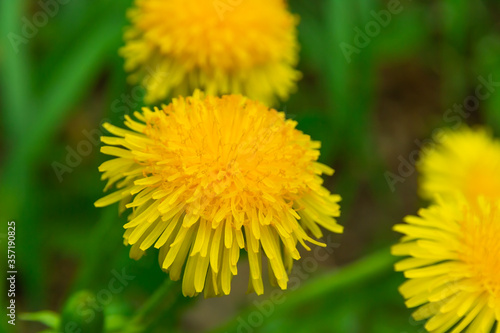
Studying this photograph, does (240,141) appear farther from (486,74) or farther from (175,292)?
(486,74)

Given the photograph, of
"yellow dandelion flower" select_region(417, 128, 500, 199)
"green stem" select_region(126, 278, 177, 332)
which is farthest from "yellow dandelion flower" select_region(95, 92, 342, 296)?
"yellow dandelion flower" select_region(417, 128, 500, 199)

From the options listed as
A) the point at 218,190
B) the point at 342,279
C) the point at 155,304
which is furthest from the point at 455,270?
the point at 155,304

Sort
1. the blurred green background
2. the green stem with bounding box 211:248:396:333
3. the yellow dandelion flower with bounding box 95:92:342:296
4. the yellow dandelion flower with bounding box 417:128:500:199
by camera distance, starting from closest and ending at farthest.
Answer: the yellow dandelion flower with bounding box 95:92:342:296 → the green stem with bounding box 211:248:396:333 → the blurred green background → the yellow dandelion flower with bounding box 417:128:500:199

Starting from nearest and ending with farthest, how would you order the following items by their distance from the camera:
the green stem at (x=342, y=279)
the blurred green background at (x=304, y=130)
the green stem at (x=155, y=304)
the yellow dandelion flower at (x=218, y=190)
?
1. the yellow dandelion flower at (x=218, y=190)
2. the green stem at (x=155, y=304)
3. the green stem at (x=342, y=279)
4. the blurred green background at (x=304, y=130)

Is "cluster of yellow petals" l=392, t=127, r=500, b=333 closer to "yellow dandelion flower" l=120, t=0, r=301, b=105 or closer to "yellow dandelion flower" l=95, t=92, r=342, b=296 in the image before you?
"yellow dandelion flower" l=95, t=92, r=342, b=296

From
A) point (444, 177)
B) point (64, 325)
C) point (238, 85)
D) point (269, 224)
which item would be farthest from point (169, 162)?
point (444, 177)

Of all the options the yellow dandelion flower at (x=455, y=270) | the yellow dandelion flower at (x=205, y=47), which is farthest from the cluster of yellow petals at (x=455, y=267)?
the yellow dandelion flower at (x=205, y=47)

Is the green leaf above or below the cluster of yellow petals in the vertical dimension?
below

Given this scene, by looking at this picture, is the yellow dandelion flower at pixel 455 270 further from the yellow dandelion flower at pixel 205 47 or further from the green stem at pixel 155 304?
the yellow dandelion flower at pixel 205 47

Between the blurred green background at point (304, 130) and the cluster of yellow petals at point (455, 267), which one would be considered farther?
the blurred green background at point (304, 130)
